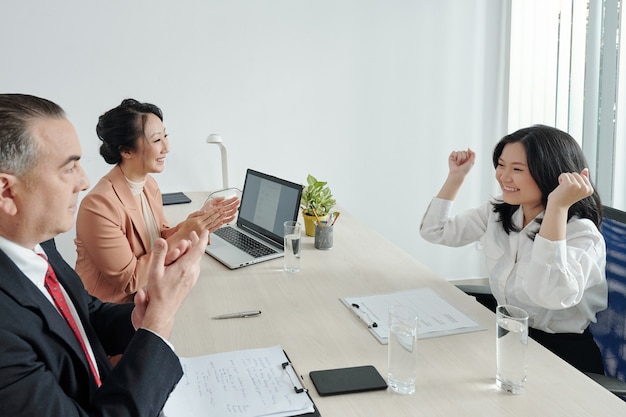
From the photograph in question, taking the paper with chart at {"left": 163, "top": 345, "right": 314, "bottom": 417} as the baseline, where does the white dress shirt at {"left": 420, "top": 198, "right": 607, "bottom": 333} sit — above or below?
above

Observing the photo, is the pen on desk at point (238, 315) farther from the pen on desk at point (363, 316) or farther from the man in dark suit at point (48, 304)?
the man in dark suit at point (48, 304)

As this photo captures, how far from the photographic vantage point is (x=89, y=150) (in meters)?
3.22

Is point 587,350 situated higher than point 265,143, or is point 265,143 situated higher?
point 265,143

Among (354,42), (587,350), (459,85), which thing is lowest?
(587,350)

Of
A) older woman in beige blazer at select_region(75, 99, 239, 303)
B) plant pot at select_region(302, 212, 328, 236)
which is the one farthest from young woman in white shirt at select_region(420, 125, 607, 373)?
older woman in beige blazer at select_region(75, 99, 239, 303)

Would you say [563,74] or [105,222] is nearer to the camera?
[105,222]

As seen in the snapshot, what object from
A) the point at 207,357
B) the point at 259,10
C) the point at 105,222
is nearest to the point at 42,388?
the point at 207,357

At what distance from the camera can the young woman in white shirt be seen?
1516 mm

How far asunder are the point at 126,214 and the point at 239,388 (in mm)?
969

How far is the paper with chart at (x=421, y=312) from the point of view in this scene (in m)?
1.42

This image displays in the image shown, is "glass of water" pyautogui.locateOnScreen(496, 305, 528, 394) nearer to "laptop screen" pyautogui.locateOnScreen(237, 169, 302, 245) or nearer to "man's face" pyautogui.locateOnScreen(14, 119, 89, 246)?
"man's face" pyautogui.locateOnScreen(14, 119, 89, 246)

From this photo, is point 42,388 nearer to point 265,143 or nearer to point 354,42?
point 265,143

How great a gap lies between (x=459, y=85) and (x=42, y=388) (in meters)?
3.25

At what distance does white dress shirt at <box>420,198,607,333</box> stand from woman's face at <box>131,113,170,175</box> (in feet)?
3.94
